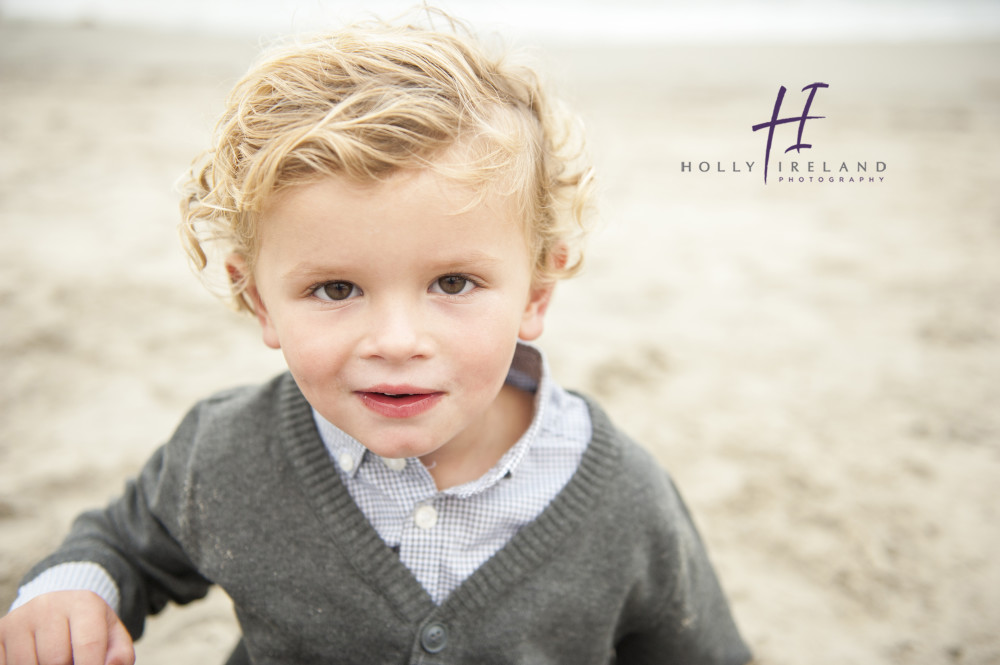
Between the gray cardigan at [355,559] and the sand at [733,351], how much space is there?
61 centimetres

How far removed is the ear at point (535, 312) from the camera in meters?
1.30

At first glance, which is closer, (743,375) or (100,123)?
(743,375)

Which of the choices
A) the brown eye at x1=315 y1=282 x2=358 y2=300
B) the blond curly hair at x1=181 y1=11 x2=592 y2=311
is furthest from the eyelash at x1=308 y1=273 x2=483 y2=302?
the blond curly hair at x1=181 y1=11 x2=592 y2=311

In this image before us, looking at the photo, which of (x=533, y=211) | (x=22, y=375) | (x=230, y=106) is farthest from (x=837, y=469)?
(x=22, y=375)

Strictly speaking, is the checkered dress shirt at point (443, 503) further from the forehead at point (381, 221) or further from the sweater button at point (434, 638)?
the forehead at point (381, 221)

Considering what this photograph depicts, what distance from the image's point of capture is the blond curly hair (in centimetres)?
101

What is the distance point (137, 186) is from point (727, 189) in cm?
380

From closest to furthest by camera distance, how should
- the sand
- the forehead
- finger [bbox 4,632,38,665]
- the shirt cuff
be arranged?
the forehead, finger [bbox 4,632,38,665], the shirt cuff, the sand

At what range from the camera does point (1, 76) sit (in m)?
6.53

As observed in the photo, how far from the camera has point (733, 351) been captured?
309cm

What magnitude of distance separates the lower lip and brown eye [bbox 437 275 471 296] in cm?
16

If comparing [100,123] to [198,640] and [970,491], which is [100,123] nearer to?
[198,640]

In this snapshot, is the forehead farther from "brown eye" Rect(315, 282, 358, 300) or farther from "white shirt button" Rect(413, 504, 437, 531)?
"white shirt button" Rect(413, 504, 437, 531)

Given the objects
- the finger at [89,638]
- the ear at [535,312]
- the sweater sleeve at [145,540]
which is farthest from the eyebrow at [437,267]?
the finger at [89,638]
